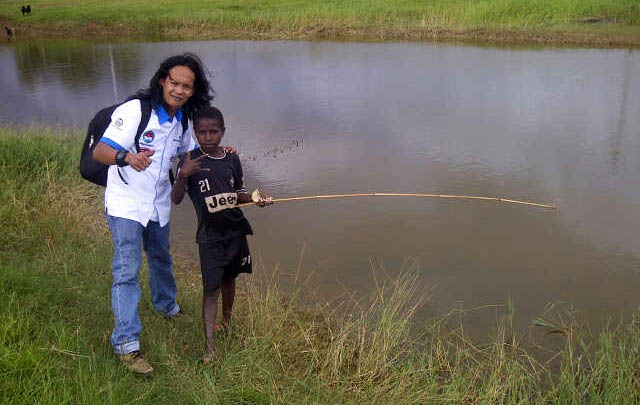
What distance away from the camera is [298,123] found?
868cm

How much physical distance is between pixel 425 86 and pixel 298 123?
291 centimetres

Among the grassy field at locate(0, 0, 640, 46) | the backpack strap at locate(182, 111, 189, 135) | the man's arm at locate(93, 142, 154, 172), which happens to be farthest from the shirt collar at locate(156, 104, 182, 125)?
the grassy field at locate(0, 0, 640, 46)

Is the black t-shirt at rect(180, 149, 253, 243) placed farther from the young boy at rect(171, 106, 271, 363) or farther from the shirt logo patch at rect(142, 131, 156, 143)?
the shirt logo patch at rect(142, 131, 156, 143)

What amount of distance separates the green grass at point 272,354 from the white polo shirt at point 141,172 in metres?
0.64

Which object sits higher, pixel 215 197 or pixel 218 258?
pixel 215 197

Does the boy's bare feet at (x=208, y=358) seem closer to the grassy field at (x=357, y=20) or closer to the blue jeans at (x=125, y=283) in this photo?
the blue jeans at (x=125, y=283)

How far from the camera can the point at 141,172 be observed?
2740mm

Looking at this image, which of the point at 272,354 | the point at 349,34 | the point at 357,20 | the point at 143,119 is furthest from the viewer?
the point at 357,20

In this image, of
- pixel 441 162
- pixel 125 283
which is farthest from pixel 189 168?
pixel 441 162

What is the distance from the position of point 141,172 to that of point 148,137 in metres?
0.16

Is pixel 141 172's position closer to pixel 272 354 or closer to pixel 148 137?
pixel 148 137

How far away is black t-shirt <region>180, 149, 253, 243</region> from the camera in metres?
2.87

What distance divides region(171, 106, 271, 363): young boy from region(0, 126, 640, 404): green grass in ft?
0.90

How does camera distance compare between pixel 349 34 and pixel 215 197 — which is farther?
pixel 349 34
